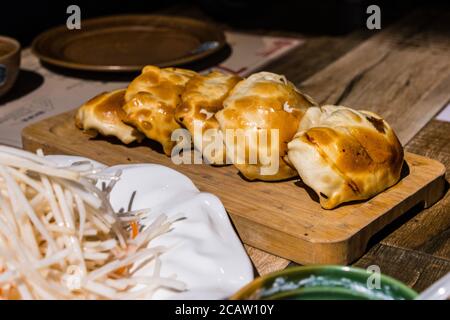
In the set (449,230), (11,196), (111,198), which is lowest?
(449,230)

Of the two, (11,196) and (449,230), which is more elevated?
(11,196)

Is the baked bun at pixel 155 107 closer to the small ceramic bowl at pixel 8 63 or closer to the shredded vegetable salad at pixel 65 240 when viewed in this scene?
the shredded vegetable salad at pixel 65 240

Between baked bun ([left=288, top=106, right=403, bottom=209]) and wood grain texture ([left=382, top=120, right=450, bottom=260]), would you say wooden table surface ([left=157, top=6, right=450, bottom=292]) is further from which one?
baked bun ([left=288, top=106, right=403, bottom=209])

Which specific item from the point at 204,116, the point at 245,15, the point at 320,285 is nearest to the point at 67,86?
the point at 204,116

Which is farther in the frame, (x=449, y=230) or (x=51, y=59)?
(x=51, y=59)

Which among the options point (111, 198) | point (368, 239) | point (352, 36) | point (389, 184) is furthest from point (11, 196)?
point (352, 36)

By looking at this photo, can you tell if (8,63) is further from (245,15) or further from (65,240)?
(245,15)

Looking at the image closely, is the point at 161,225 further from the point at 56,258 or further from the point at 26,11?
the point at 26,11
